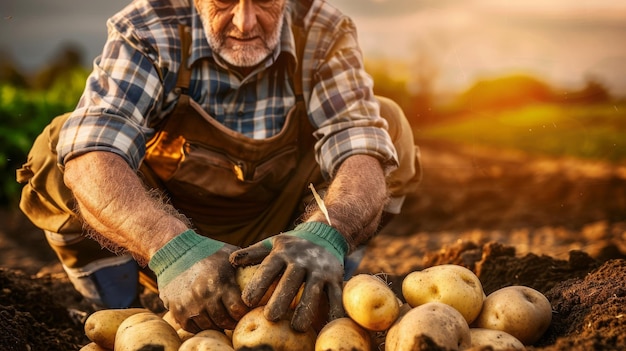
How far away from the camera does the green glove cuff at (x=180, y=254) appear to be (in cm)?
233

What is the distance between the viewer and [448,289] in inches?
89.3

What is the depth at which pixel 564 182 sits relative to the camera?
730 cm

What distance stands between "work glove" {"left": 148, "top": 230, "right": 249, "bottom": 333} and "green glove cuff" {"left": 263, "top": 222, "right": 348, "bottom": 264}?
17 cm

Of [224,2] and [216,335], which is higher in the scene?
[224,2]

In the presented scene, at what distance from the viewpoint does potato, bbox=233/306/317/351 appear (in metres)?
2.14

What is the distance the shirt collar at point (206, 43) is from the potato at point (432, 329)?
1.54 metres

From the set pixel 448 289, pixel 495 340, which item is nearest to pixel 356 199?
pixel 448 289

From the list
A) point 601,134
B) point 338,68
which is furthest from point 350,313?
point 601,134

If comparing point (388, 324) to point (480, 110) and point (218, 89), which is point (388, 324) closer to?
point (218, 89)

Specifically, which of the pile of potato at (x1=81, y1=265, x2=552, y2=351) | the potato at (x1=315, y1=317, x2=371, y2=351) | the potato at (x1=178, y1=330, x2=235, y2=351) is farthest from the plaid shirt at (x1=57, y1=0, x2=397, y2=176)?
the potato at (x1=315, y1=317, x2=371, y2=351)

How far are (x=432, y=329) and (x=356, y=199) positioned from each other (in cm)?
88

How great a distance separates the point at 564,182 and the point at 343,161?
4.79 metres

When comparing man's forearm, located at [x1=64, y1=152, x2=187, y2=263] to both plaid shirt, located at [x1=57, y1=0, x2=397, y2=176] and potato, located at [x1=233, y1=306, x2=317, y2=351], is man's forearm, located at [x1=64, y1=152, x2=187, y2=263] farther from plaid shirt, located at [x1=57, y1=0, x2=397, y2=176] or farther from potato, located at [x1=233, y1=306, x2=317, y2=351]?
potato, located at [x1=233, y1=306, x2=317, y2=351]

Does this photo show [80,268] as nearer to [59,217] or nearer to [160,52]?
[59,217]
